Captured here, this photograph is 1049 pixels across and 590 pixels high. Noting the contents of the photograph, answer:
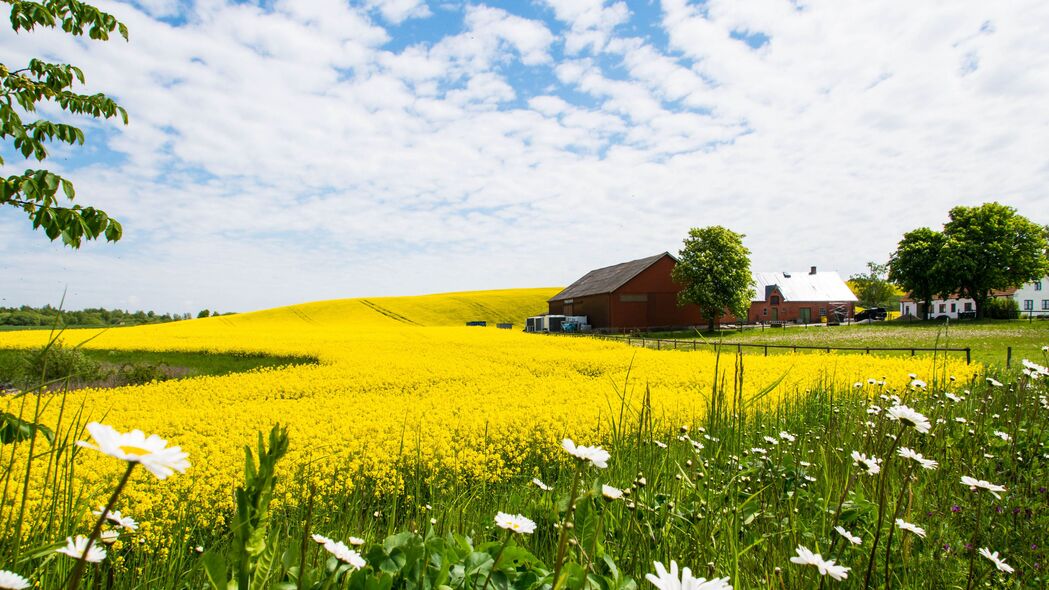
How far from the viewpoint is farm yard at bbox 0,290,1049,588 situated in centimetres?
231

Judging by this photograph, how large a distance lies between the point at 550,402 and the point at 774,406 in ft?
12.1

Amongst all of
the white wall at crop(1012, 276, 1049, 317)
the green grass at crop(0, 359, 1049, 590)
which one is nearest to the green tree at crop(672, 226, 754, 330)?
the green grass at crop(0, 359, 1049, 590)

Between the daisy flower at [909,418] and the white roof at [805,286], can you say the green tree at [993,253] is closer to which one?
the white roof at [805,286]

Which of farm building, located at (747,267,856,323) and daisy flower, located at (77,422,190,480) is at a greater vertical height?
farm building, located at (747,267,856,323)

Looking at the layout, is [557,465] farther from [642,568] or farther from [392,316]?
[392,316]

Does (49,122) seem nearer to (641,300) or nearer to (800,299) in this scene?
(641,300)

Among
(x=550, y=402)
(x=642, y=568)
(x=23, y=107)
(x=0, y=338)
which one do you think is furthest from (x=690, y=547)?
(x=0, y=338)

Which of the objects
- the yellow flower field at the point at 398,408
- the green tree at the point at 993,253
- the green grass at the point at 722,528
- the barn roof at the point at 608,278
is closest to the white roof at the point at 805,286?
the green tree at the point at 993,253

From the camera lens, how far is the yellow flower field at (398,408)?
17.6ft

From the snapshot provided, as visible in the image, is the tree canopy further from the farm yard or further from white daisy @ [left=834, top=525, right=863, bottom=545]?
white daisy @ [left=834, top=525, right=863, bottom=545]

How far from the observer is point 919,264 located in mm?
49594

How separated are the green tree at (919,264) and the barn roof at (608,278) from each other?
73.3 feet

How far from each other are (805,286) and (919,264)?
12.6 metres

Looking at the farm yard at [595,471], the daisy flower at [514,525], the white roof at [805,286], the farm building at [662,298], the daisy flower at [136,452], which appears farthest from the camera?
the white roof at [805,286]
